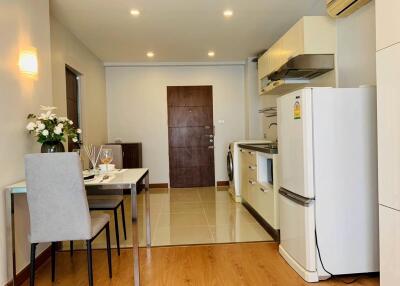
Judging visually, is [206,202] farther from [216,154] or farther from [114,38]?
[114,38]

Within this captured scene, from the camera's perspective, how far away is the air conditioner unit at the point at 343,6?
2.55 meters

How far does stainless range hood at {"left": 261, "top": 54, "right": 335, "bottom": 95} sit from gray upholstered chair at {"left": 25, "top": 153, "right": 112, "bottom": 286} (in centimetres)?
239

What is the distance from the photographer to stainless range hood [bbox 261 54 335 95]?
311 cm

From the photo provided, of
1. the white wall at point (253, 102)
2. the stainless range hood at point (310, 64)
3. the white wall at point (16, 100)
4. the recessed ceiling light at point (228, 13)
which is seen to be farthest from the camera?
the white wall at point (253, 102)

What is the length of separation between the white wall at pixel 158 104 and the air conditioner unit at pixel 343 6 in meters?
3.53

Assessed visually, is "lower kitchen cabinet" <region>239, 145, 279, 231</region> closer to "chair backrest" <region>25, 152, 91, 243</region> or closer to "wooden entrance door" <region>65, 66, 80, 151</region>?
"chair backrest" <region>25, 152, 91, 243</region>

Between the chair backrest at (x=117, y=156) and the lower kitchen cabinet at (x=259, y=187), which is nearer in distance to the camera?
the lower kitchen cabinet at (x=259, y=187)

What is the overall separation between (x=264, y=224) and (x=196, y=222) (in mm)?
840

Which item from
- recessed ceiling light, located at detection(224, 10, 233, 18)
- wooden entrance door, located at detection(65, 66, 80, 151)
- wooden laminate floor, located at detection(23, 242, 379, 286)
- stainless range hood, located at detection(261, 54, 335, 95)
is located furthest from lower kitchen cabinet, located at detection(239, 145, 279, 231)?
wooden entrance door, located at detection(65, 66, 80, 151)

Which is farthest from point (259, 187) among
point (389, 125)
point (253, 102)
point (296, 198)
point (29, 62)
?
point (253, 102)

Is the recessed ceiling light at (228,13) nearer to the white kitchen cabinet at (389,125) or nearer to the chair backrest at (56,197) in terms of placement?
the white kitchen cabinet at (389,125)

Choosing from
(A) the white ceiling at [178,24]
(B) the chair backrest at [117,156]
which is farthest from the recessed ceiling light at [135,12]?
(B) the chair backrest at [117,156]

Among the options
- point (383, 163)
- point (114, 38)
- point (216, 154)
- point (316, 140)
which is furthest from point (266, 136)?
point (383, 163)

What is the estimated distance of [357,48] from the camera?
2805mm
